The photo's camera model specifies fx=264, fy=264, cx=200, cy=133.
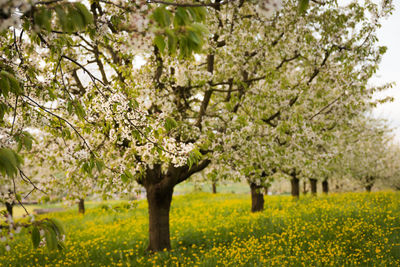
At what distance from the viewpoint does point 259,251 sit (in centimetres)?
787

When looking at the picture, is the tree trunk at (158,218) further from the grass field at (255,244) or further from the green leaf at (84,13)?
the green leaf at (84,13)

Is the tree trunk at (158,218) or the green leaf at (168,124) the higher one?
the green leaf at (168,124)

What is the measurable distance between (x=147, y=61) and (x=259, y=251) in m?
6.66

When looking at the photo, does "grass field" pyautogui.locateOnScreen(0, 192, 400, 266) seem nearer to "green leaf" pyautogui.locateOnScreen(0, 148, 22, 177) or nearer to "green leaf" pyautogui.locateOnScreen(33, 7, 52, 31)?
"green leaf" pyautogui.locateOnScreen(0, 148, 22, 177)

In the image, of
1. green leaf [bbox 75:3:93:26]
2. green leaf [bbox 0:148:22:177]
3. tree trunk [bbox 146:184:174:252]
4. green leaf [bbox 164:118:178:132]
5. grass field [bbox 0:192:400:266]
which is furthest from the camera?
tree trunk [bbox 146:184:174:252]

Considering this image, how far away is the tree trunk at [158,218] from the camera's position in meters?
8.88

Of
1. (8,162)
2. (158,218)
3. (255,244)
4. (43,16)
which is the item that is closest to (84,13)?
(43,16)

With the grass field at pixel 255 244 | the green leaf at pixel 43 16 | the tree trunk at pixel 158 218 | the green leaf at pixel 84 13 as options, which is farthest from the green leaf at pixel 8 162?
the tree trunk at pixel 158 218

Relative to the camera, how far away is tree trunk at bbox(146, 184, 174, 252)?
29.1 feet

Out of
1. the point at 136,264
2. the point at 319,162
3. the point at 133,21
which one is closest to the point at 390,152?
the point at 319,162

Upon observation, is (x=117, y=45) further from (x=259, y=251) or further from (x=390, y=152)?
(x=390, y=152)

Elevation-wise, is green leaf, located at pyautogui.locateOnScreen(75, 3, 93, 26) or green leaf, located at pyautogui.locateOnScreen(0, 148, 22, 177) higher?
green leaf, located at pyautogui.locateOnScreen(75, 3, 93, 26)

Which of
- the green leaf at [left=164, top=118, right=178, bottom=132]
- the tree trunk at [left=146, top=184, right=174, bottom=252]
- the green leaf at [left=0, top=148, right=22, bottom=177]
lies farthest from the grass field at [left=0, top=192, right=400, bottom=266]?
the green leaf at [left=0, top=148, right=22, bottom=177]

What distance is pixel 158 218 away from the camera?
8.98m
